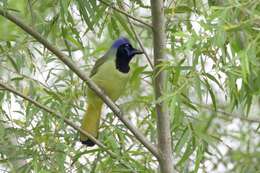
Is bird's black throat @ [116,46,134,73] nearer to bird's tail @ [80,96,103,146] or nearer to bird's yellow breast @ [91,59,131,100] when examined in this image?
bird's yellow breast @ [91,59,131,100]

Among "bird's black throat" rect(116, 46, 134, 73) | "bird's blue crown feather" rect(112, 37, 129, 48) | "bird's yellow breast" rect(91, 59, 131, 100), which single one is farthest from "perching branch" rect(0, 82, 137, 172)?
"bird's blue crown feather" rect(112, 37, 129, 48)

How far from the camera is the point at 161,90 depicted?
10.9 ft

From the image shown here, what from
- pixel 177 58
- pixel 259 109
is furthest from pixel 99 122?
pixel 259 109

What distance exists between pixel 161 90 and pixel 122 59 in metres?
1.30

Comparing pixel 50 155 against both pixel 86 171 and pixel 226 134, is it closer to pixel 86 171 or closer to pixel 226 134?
pixel 86 171

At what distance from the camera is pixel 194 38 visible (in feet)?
8.91

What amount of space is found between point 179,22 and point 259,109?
8.21 ft

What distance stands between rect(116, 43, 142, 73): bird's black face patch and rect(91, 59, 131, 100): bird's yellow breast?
4 centimetres

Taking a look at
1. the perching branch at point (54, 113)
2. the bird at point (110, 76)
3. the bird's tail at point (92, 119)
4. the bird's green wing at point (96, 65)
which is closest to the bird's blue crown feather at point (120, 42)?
the bird at point (110, 76)

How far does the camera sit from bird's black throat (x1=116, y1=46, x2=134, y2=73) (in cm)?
450

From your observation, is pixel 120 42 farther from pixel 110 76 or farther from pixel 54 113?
pixel 54 113

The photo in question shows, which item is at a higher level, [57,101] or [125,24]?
[125,24]

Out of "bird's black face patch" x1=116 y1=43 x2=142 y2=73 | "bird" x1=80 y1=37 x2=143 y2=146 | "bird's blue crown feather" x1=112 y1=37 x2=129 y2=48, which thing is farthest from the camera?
"bird's blue crown feather" x1=112 y1=37 x2=129 y2=48

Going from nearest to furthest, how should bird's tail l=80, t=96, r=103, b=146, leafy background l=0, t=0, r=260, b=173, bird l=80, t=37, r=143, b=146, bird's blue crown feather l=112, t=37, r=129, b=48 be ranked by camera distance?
leafy background l=0, t=0, r=260, b=173 < bird's tail l=80, t=96, r=103, b=146 < bird l=80, t=37, r=143, b=146 < bird's blue crown feather l=112, t=37, r=129, b=48
